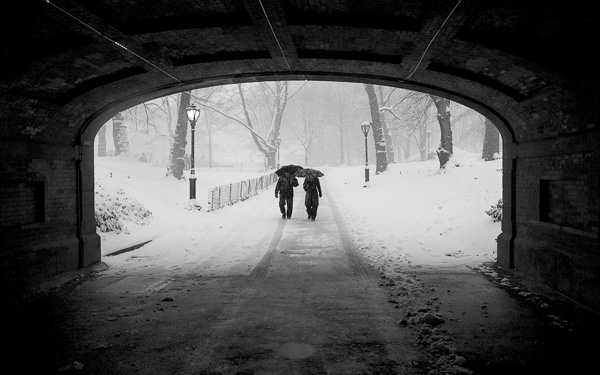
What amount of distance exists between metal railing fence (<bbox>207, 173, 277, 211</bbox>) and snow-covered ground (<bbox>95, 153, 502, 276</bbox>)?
1.78 feet

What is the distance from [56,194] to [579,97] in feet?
29.0

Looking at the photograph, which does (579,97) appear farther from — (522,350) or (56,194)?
(56,194)

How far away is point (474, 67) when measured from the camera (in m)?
6.89

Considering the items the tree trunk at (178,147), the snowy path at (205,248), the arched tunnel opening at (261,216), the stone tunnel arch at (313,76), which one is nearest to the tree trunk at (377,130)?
the arched tunnel opening at (261,216)

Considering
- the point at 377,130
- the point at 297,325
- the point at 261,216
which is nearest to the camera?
the point at 297,325

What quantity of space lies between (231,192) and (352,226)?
8.26m

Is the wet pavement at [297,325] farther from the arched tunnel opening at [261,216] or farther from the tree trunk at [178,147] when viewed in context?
the tree trunk at [178,147]

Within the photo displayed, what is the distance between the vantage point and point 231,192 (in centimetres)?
2030

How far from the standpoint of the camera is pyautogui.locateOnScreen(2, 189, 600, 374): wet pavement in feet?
13.3

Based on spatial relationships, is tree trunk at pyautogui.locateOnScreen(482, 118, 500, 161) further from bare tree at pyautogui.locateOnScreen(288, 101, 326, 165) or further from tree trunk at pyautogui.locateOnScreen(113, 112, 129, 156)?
bare tree at pyautogui.locateOnScreen(288, 101, 326, 165)

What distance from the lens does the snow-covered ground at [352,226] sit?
29.5 feet

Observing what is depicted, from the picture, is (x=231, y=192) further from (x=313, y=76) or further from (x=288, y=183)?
(x=313, y=76)

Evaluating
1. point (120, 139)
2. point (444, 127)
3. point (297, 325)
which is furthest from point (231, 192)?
point (297, 325)

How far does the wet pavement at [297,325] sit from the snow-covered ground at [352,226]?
120cm
